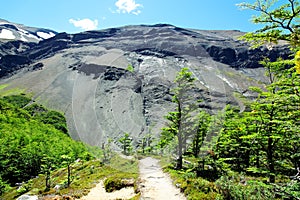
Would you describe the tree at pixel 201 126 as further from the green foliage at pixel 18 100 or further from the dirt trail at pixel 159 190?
the green foliage at pixel 18 100

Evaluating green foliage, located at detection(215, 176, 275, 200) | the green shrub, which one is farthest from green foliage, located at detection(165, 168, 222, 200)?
the green shrub

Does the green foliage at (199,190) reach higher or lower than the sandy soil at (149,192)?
higher

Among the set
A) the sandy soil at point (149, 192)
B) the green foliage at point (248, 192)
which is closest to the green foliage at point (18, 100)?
the sandy soil at point (149, 192)

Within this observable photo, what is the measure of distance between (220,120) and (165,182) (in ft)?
32.8

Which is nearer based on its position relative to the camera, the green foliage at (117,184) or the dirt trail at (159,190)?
the dirt trail at (159,190)

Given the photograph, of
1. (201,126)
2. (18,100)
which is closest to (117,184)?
(201,126)

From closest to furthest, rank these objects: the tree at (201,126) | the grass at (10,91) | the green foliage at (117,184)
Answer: the green foliage at (117,184), the tree at (201,126), the grass at (10,91)

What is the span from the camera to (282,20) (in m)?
5.27

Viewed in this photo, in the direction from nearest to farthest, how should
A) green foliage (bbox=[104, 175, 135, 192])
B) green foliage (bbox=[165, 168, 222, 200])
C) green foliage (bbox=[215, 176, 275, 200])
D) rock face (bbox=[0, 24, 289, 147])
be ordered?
green foliage (bbox=[215, 176, 275, 200])
green foliage (bbox=[165, 168, 222, 200])
green foliage (bbox=[104, 175, 135, 192])
rock face (bbox=[0, 24, 289, 147])

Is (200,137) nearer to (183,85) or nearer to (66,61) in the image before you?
(183,85)

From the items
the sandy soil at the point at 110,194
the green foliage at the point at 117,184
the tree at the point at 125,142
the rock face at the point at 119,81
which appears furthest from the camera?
the rock face at the point at 119,81

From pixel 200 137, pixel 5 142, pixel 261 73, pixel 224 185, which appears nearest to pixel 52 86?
pixel 5 142

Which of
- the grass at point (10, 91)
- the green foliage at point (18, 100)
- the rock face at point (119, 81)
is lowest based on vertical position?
the green foliage at point (18, 100)

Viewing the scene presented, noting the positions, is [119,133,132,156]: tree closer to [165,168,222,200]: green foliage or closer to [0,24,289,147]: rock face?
[0,24,289,147]: rock face
